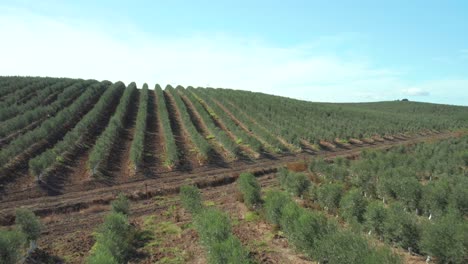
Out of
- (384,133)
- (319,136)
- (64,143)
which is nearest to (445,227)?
(64,143)

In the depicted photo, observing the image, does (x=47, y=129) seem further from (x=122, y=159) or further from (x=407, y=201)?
(x=407, y=201)

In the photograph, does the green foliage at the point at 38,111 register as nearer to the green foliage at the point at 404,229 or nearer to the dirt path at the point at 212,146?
the dirt path at the point at 212,146

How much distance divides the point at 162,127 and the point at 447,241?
132ft

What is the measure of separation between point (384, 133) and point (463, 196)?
3828cm

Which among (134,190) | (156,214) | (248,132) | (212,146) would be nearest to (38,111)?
(212,146)

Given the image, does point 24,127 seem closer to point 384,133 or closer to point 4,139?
point 4,139

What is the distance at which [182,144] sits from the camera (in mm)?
42688

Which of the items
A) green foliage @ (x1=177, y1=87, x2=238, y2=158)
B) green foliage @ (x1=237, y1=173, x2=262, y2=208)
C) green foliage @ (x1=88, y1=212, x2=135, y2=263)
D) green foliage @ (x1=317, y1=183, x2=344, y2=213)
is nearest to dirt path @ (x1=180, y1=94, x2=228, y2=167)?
green foliage @ (x1=177, y1=87, x2=238, y2=158)

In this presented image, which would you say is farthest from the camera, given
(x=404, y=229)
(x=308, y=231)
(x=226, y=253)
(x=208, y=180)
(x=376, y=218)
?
(x=208, y=180)

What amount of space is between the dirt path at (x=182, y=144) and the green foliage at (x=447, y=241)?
22332 mm

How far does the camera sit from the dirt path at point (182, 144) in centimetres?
3540

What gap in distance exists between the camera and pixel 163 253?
1812cm

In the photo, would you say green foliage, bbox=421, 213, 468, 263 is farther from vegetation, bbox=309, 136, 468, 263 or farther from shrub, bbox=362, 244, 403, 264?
shrub, bbox=362, 244, 403, 264

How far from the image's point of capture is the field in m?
18.0
